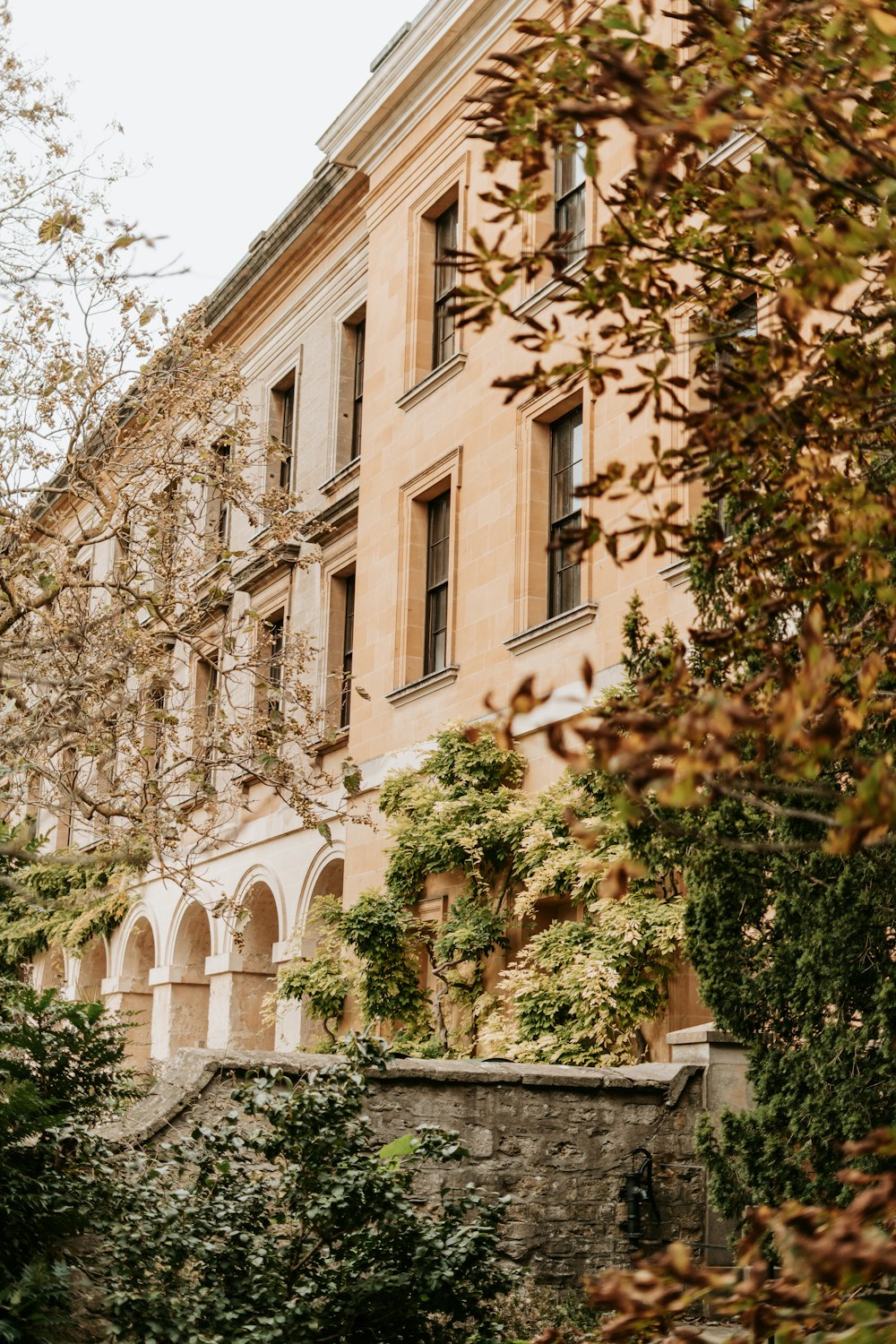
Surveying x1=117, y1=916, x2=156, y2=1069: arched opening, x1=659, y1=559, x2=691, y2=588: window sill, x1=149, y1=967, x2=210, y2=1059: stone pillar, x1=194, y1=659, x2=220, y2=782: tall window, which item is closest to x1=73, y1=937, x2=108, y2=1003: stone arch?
x1=117, y1=916, x2=156, y2=1069: arched opening

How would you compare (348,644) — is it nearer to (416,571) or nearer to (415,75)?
(416,571)

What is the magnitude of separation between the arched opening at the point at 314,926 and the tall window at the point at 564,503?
206 inches

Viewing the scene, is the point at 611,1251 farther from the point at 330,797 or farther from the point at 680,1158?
the point at 330,797

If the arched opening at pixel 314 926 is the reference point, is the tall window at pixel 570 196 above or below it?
above

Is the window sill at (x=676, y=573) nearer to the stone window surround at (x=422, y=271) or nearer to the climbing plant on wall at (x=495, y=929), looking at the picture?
the climbing plant on wall at (x=495, y=929)

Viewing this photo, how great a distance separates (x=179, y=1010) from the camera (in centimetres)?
2383

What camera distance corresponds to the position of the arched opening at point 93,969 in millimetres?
27625

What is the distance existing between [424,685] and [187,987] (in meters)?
9.54

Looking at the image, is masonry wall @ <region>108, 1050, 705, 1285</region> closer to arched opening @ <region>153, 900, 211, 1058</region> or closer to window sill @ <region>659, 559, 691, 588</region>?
window sill @ <region>659, 559, 691, 588</region>

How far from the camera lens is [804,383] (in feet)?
13.6

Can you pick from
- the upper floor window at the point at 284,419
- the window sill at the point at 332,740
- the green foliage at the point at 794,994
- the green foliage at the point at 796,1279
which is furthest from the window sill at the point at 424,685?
the green foliage at the point at 796,1279

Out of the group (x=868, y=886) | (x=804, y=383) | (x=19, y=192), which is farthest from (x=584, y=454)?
(x=804, y=383)

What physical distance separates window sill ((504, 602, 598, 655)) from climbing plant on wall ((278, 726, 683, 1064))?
100 cm

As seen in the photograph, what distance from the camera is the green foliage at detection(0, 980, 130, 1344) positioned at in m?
6.49
